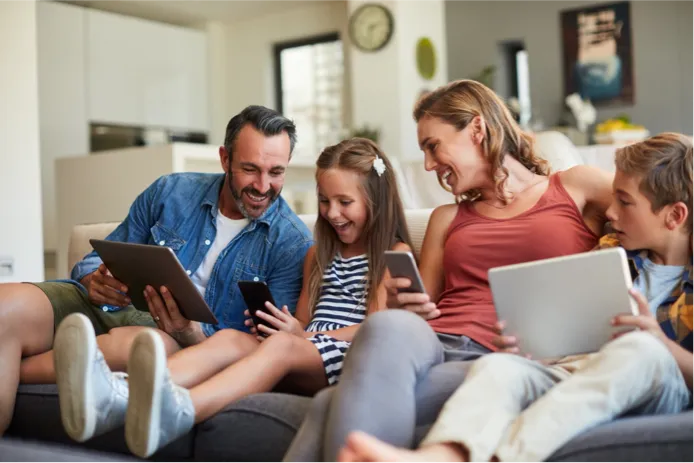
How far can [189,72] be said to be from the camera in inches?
313

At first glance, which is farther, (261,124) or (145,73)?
(145,73)

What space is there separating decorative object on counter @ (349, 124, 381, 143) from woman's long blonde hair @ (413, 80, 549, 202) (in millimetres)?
4429

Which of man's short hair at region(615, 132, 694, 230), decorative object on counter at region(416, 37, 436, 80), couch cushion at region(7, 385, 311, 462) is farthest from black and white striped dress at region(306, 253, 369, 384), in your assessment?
decorative object on counter at region(416, 37, 436, 80)

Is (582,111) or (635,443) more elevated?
(582,111)

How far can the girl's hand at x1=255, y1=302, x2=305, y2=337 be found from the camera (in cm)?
185

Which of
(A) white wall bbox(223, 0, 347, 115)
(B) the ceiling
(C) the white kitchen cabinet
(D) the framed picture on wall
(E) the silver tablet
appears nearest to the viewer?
(E) the silver tablet

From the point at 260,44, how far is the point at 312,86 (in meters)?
0.67

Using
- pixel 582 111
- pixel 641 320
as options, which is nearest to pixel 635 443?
pixel 641 320

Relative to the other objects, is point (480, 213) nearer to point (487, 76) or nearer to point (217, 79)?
point (487, 76)

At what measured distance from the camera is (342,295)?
82.8 inches

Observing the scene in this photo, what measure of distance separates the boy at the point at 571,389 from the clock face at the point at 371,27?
16.9 feet

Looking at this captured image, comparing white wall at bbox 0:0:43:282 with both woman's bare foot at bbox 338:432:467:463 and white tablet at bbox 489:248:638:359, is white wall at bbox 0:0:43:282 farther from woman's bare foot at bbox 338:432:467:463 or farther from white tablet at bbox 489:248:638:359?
woman's bare foot at bbox 338:432:467:463

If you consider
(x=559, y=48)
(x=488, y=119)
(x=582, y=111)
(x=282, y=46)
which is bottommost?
(x=488, y=119)

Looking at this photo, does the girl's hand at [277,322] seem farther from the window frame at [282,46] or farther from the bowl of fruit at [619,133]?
the window frame at [282,46]
